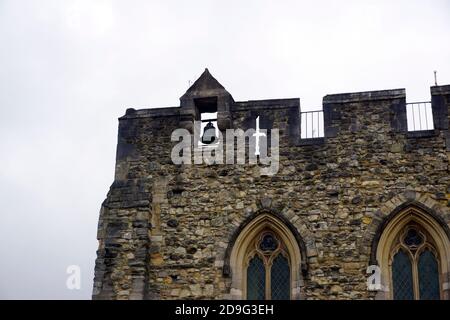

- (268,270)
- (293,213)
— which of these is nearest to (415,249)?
(293,213)

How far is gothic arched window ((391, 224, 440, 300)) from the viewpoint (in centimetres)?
1623

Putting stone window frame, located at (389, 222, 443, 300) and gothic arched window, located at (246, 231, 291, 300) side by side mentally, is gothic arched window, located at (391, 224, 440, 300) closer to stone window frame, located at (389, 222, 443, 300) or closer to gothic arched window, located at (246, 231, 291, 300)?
stone window frame, located at (389, 222, 443, 300)

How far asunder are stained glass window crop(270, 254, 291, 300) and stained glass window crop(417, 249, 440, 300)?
2.50 metres

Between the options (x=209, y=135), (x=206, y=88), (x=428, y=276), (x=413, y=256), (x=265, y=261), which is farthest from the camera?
(x=206, y=88)

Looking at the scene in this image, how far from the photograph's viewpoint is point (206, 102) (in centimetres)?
1839

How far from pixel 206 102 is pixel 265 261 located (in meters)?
3.69

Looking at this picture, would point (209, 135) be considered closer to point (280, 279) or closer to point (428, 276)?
point (280, 279)

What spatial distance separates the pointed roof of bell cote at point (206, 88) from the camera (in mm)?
18234

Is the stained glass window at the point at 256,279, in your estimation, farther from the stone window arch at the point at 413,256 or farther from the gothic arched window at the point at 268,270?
the stone window arch at the point at 413,256

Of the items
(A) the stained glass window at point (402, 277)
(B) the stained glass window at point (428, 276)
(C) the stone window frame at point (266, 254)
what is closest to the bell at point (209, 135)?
(C) the stone window frame at point (266, 254)

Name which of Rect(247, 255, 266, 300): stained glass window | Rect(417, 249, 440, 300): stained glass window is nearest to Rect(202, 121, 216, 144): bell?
Rect(247, 255, 266, 300): stained glass window
